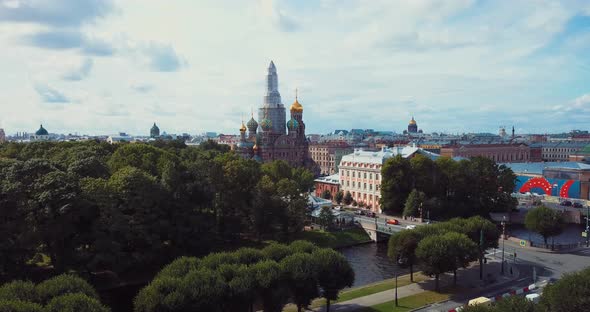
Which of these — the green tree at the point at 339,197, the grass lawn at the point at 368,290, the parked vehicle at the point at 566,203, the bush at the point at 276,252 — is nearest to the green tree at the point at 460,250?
the grass lawn at the point at 368,290

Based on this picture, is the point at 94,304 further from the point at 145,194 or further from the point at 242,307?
the point at 145,194

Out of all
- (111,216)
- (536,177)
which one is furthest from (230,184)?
(536,177)

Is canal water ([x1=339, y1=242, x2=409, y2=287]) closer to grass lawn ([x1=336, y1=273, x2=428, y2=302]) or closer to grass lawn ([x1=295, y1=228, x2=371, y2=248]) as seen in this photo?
grass lawn ([x1=295, y1=228, x2=371, y2=248])

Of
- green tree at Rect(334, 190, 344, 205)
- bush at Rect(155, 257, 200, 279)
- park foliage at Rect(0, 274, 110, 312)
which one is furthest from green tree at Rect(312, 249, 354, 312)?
green tree at Rect(334, 190, 344, 205)

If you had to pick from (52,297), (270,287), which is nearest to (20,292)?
(52,297)

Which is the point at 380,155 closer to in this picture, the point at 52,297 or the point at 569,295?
the point at 569,295

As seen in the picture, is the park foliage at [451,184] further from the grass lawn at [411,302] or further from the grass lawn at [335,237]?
the grass lawn at [411,302]

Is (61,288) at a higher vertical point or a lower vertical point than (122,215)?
lower
